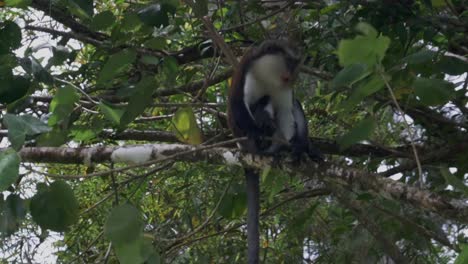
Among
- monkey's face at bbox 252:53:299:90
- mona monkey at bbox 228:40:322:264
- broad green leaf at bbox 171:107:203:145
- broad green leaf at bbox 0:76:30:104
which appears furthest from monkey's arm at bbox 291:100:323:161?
broad green leaf at bbox 0:76:30:104

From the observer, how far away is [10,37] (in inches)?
114

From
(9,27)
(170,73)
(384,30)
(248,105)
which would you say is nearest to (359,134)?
(384,30)

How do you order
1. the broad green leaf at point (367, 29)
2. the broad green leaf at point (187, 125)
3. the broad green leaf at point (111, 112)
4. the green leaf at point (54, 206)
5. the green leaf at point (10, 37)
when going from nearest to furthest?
the broad green leaf at point (367, 29)
the green leaf at point (54, 206)
the broad green leaf at point (111, 112)
the green leaf at point (10, 37)
the broad green leaf at point (187, 125)

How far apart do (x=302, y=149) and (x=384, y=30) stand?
2.55ft

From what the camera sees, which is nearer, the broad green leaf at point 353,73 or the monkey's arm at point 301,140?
the broad green leaf at point 353,73

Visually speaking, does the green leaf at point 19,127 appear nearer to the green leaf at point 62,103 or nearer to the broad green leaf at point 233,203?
the green leaf at point 62,103

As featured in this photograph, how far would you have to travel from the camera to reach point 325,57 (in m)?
3.64

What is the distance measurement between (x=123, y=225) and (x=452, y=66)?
4.95 feet

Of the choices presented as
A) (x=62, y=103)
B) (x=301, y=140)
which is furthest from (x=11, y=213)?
(x=301, y=140)

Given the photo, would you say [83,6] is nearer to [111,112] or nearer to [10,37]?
[10,37]

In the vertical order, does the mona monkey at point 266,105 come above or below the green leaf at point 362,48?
above

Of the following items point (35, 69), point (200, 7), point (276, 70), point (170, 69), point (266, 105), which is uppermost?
point (276, 70)

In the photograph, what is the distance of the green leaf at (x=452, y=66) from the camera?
124 inches

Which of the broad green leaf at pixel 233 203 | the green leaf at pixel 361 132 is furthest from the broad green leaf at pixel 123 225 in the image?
the broad green leaf at pixel 233 203
